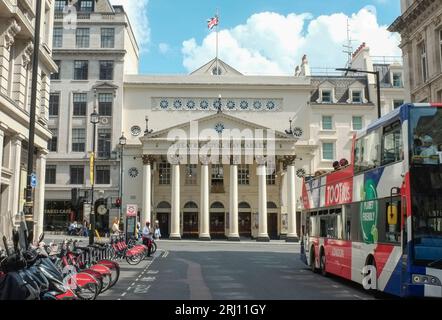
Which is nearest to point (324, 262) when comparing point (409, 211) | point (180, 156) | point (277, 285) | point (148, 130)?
point (277, 285)

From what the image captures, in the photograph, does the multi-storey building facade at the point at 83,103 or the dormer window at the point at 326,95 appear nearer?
the multi-storey building facade at the point at 83,103

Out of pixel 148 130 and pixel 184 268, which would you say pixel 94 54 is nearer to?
pixel 148 130

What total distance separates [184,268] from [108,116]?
35.9 meters

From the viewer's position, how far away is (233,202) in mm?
49906

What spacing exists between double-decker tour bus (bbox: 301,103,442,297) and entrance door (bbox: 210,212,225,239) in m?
38.3

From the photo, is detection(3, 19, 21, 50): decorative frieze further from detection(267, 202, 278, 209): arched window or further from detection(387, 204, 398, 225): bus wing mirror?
detection(267, 202, 278, 209): arched window

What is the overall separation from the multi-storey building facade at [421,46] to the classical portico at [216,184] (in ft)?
72.4

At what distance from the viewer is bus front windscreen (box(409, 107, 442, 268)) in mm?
10523

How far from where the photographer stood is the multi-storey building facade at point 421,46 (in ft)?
86.6

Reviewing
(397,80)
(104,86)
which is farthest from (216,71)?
(397,80)

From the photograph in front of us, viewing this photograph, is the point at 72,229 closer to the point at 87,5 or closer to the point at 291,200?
the point at 291,200

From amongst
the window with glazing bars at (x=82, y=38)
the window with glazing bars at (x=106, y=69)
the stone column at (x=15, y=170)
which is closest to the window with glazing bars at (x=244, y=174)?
the window with glazing bars at (x=106, y=69)

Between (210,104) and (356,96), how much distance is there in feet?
52.9

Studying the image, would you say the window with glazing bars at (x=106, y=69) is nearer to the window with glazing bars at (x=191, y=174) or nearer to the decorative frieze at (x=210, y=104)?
the decorative frieze at (x=210, y=104)
